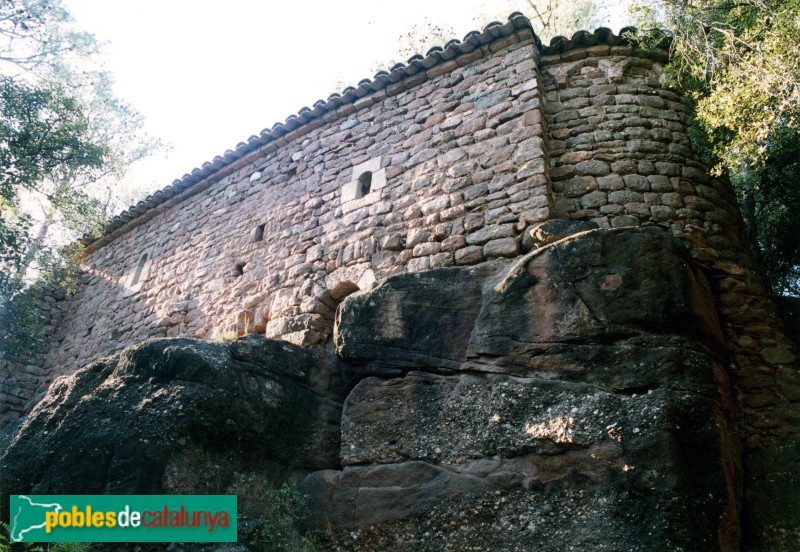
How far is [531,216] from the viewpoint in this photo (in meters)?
4.87

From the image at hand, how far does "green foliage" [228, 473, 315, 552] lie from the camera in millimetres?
3719

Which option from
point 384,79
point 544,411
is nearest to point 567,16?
point 384,79

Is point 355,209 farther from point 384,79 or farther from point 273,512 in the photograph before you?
A: point 273,512

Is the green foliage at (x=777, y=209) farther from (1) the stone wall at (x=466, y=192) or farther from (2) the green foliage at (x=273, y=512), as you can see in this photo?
(2) the green foliage at (x=273, y=512)

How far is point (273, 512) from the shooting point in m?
3.95

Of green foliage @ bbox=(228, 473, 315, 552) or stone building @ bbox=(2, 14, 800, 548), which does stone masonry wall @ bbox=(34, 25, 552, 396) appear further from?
green foliage @ bbox=(228, 473, 315, 552)

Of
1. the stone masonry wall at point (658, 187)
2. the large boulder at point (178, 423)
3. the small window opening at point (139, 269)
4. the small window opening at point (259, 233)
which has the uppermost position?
the small window opening at point (139, 269)

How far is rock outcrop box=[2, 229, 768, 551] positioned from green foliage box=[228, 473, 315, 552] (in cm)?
11

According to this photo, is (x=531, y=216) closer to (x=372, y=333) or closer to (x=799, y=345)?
(x=372, y=333)

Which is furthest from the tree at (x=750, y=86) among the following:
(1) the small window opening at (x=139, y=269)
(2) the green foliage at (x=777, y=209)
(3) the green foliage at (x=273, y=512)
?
(1) the small window opening at (x=139, y=269)

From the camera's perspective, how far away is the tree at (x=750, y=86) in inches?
171
